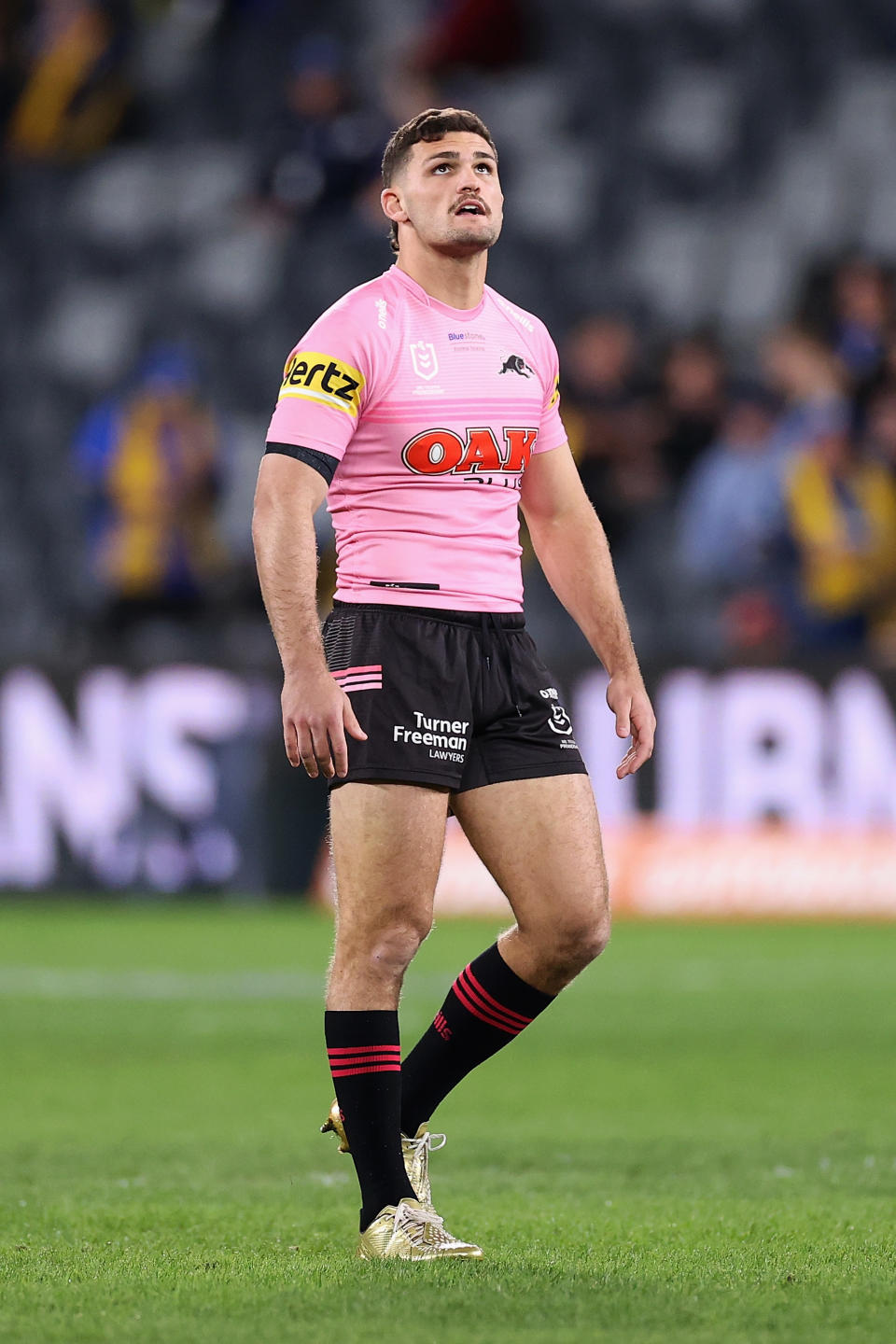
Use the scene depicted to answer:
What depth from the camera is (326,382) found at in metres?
4.44

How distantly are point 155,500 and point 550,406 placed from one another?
31.2 feet

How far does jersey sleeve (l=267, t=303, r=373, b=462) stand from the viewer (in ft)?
14.5

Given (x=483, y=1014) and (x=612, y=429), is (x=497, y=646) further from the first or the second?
(x=612, y=429)

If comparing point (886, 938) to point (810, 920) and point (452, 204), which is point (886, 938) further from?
point (452, 204)

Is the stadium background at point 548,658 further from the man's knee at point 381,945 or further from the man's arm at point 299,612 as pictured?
the man's arm at point 299,612

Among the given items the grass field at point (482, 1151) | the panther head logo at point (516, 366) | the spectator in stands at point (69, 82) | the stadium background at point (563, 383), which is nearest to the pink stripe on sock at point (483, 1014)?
the grass field at point (482, 1151)

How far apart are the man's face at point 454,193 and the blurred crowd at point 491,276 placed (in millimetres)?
8525

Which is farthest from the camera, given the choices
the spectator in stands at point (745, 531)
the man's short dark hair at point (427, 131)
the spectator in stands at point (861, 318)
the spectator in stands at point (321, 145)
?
the spectator in stands at point (321, 145)

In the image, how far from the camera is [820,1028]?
8969 mm

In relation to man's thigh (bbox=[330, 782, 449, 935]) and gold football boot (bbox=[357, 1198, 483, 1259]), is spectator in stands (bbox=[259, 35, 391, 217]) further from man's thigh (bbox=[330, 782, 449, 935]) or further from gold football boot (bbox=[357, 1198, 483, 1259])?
gold football boot (bbox=[357, 1198, 483, 1259])

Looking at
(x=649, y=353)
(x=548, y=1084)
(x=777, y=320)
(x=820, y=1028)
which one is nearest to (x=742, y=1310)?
(x=548, y=1084)

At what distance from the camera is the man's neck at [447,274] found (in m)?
4.73

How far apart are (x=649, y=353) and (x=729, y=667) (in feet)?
10.1

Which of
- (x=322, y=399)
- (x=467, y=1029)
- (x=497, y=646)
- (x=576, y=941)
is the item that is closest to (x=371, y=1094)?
(x=467, y=1029)
